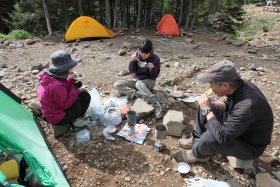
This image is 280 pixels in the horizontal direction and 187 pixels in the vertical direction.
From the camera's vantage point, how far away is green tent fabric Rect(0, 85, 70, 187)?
8.04 ft

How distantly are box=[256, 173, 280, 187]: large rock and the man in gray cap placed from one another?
0.91ft

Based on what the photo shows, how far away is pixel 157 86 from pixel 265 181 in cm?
272

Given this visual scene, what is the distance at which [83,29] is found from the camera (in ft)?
29.9

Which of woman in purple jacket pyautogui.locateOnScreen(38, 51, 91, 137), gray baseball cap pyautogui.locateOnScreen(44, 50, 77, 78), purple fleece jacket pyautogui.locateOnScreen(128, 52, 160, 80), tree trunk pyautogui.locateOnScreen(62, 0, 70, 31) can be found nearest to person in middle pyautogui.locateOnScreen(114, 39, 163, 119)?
purple fleece jacket pyautogui.locateOnScreen(128, 52, 160, 80)

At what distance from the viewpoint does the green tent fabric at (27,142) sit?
245 cm

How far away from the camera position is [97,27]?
9.37m

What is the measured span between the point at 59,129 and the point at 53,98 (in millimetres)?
507

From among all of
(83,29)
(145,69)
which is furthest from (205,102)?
(83,29)

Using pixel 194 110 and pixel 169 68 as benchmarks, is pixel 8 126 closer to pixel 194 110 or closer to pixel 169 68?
pixel 194 110

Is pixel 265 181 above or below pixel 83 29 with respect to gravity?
below

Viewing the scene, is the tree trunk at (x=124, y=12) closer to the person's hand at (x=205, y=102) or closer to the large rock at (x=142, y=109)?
the large rock at (x=142, y=109)

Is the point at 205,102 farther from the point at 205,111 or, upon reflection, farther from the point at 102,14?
the point at 102,14

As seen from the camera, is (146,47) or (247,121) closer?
(247,121)

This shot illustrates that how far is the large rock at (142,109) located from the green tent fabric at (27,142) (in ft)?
4.64
